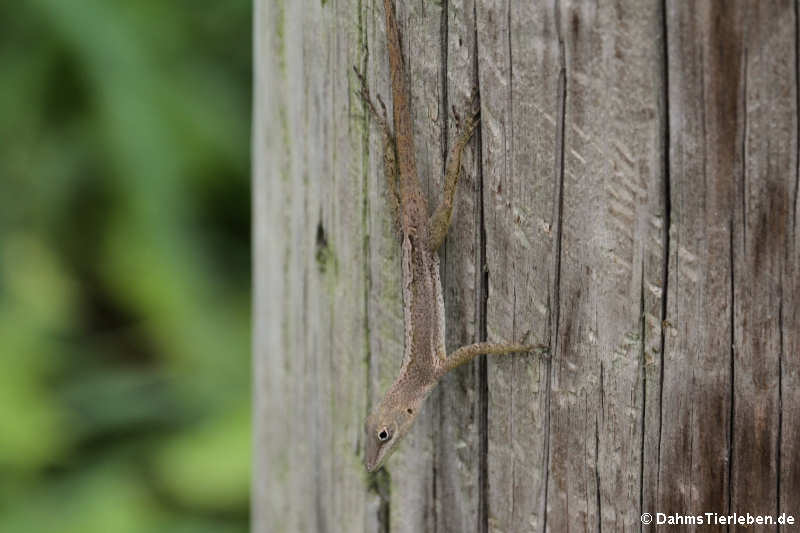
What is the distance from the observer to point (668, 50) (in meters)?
1.71

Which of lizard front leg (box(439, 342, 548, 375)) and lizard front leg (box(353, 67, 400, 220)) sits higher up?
lizard front leg (box(353, 67, 400, 220))

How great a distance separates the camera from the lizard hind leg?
1.96m

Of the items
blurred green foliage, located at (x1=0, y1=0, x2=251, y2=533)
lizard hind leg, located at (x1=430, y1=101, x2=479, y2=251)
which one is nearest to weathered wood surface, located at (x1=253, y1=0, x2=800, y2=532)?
lizard hind leg, located at (x1=430, y1=101, x2=479, y2=251)

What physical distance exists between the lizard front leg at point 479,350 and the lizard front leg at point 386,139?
1.44 ft

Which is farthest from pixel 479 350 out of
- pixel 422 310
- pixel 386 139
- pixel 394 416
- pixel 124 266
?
pixel 124 266

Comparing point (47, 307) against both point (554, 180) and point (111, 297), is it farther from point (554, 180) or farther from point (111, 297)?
point (554, 180)

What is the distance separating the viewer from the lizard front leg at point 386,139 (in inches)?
85.7

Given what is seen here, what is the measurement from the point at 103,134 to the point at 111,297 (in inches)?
43.3

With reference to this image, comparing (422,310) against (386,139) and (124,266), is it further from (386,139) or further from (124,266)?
(124,266)

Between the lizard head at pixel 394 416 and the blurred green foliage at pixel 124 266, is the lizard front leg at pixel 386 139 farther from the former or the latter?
the blurred green foliage at pixel 124 266

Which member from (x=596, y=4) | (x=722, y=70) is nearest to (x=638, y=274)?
(x=722, y=70)

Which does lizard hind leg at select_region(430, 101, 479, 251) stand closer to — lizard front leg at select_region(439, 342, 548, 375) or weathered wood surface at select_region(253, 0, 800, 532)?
weathered wood surface at select_region(253, 0, 800, 532)

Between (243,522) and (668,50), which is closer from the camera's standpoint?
(668,50)

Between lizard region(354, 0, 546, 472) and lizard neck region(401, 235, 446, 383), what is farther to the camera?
lizard neck region(401, 235, 446, 383)
